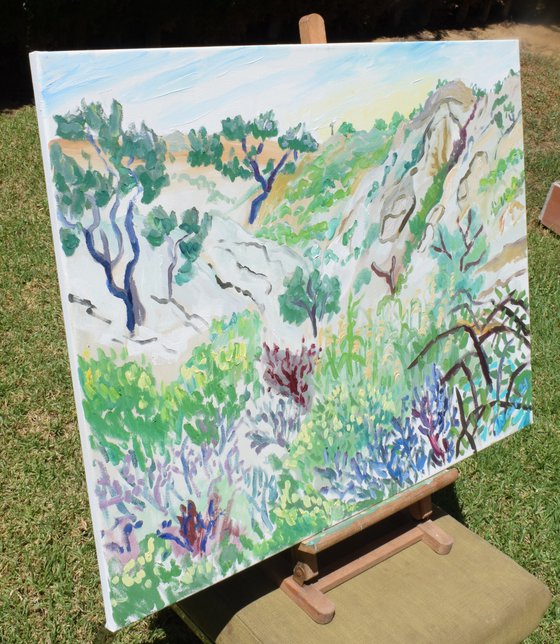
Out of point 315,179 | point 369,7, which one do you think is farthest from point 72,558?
point 369,7

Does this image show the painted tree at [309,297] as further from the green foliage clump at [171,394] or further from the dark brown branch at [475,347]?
the dark brown branch at [475,347]

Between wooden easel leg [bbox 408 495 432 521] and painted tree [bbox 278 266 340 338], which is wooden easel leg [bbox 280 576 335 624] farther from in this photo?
painted tree [bbox 278 266 340 338]

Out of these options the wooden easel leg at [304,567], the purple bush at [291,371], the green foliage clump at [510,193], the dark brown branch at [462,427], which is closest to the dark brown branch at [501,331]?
the dark brown branch at [462,427]

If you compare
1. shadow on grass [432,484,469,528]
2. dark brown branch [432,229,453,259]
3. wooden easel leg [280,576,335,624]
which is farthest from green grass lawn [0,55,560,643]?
dark brown branch [432,229,453,259]

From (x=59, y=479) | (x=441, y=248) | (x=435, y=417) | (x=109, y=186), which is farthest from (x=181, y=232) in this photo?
(x=59, y=479)

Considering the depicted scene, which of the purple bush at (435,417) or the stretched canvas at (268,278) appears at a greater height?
the stretched canvas at (268,278)

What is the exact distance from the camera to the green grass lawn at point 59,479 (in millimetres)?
2297

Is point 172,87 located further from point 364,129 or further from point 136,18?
point 136,18

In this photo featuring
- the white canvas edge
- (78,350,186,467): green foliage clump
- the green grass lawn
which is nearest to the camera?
the white canvas edge

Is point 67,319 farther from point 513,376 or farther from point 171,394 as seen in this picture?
point 513,376

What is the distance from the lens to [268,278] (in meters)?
1.51

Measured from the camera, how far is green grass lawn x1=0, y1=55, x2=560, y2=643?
2.30 meters

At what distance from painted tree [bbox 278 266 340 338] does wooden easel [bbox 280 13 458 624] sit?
1.39 feet

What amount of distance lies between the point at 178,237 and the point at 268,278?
0.21 m
